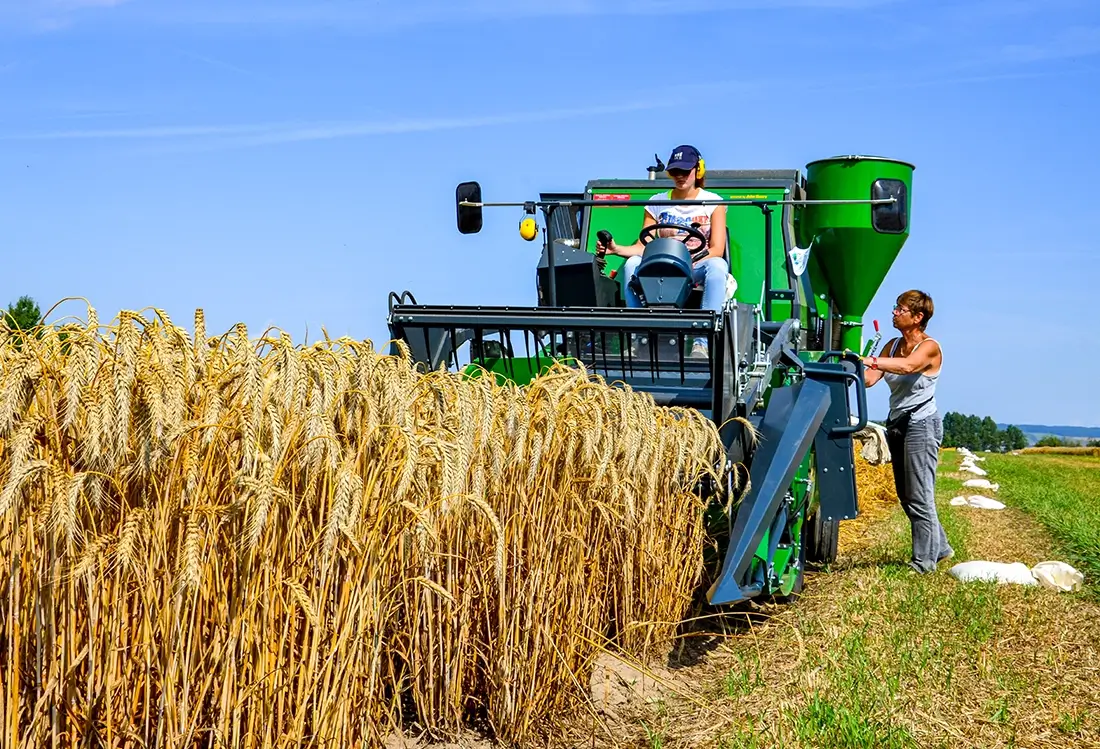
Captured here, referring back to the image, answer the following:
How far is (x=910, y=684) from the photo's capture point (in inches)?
190

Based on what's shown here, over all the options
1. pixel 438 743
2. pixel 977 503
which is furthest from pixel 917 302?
pixel 977 503

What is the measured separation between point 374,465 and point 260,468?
530mm

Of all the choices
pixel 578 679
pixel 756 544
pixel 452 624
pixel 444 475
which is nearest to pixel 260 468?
pixel 444 475

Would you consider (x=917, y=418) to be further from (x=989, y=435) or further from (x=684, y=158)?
(x=989, y=435)

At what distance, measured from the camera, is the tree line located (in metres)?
66.5

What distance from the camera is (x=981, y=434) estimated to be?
70.9 m

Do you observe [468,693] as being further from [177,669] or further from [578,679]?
[177,669]

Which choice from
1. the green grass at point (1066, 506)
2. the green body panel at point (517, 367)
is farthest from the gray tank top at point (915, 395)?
the green body panel at point (517, 367)

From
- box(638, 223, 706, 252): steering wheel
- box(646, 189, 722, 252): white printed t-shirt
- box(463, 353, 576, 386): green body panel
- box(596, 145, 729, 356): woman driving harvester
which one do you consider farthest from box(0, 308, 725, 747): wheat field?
box(646, 189, 722, 252): white printed t-shirt

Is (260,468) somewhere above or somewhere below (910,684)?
above

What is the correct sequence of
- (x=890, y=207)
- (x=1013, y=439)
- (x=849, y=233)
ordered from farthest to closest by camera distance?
(x=1013, y=439) → (x=849, y=233) → (x=890, y=207)

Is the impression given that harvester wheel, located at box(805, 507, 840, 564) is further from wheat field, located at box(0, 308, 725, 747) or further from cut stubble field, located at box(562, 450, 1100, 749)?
wheat field, located at box(0, 308, 725, 747)

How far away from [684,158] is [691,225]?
1.46 ft

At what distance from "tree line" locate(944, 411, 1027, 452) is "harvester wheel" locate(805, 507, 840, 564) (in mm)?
56768
